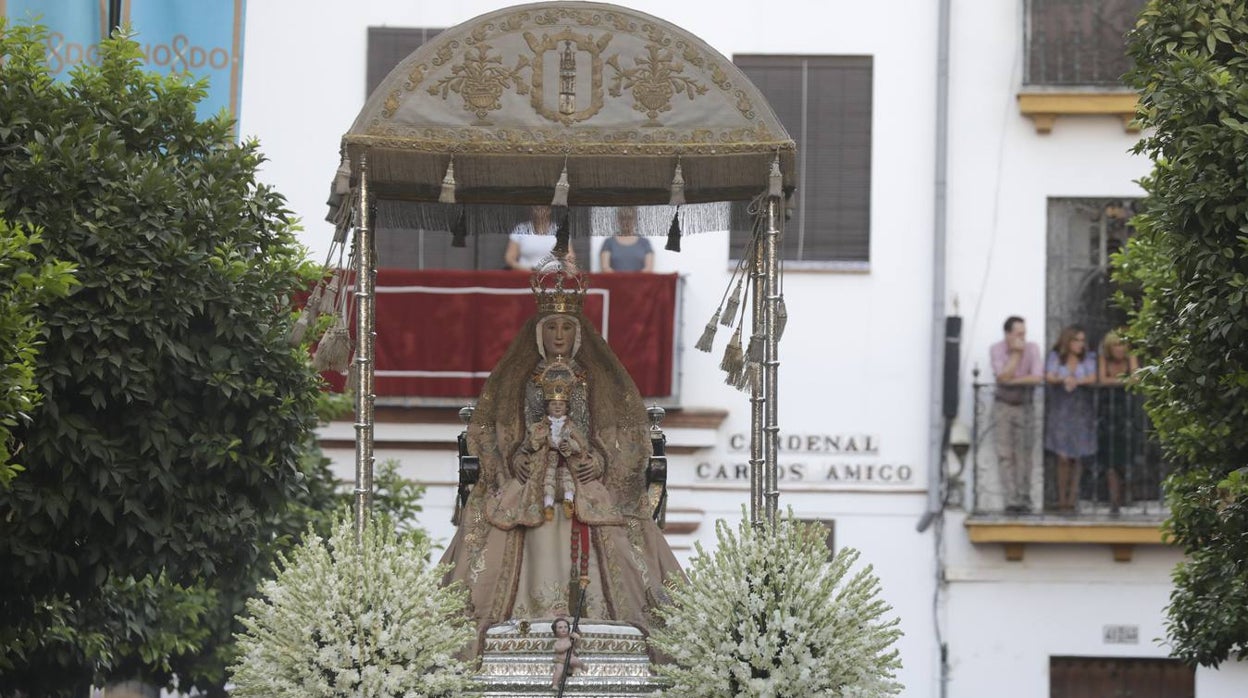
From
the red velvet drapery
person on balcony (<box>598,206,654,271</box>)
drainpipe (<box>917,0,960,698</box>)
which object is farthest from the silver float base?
drainpipe (<box>917,0,960,698</box>)

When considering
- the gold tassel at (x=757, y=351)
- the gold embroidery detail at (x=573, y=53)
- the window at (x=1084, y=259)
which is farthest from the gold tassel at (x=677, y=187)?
the window at (x=1084, y=259)

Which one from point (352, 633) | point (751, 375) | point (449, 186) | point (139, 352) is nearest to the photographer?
point (352, 633)

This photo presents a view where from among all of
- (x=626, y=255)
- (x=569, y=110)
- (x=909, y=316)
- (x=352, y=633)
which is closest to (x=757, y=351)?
(x=569, y=110)

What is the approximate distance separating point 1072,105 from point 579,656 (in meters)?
12.4

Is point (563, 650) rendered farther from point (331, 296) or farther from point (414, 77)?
point (414, 77)

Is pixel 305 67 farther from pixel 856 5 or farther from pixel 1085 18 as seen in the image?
pixel 1085 18

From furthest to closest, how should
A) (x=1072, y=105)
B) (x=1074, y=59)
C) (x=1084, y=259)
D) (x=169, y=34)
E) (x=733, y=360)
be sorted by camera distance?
1. (x=1084, y=259)
2. (x=1074, y=59)
3. (x=1072, y=105)
4. (x=169, y=34)
5. (x=733, y=360)

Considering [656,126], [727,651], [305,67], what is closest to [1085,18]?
[305,67]

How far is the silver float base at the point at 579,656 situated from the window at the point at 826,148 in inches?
433

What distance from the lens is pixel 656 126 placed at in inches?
634

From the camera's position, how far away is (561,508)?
16484 mm

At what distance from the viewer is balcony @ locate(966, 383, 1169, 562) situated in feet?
85.5

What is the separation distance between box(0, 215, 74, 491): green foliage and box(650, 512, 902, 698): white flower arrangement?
422cm

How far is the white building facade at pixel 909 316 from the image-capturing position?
1035 inches
